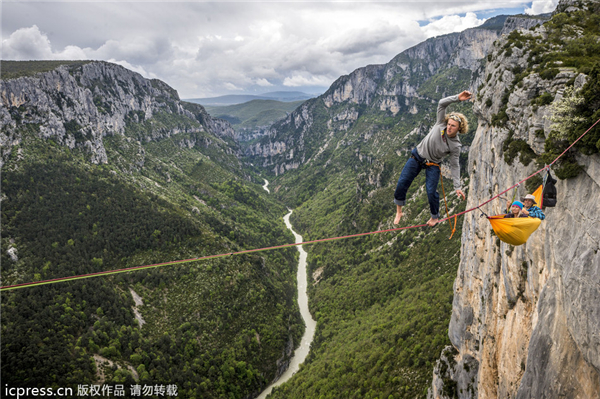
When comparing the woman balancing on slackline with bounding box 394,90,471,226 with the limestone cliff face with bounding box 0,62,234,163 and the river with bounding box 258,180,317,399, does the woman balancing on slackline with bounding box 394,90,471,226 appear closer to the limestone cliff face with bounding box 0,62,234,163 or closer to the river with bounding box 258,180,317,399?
the river with bounding box 258,180,317,399

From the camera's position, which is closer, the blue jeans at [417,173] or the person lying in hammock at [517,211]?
the person lying in hammock at [517,211]

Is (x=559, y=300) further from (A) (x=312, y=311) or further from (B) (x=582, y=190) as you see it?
(A) (x=312, y=311)

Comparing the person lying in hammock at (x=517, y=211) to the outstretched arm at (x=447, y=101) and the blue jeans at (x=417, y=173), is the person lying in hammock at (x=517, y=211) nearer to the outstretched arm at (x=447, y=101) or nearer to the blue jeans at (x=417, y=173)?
the blue jeans at (x=417, y=173)

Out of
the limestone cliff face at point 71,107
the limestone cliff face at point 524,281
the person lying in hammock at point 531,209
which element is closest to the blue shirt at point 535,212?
the person lying in hammock at point 531,209

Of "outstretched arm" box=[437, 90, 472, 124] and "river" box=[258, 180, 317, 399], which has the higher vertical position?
"outstretched arm" box=[437, 90, 472, 124]

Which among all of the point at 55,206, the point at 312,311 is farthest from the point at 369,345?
the point at 55,206

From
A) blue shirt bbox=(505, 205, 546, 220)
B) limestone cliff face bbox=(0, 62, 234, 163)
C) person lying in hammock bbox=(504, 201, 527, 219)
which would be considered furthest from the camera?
limestone cliff face bbox=(0, 62, 234, 163)

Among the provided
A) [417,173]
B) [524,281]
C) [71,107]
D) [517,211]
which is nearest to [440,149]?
[417,173]

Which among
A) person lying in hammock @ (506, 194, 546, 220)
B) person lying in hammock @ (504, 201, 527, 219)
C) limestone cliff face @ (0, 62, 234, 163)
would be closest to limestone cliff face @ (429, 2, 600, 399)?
person lying in hammock @ (506, 194, 546, 220)
